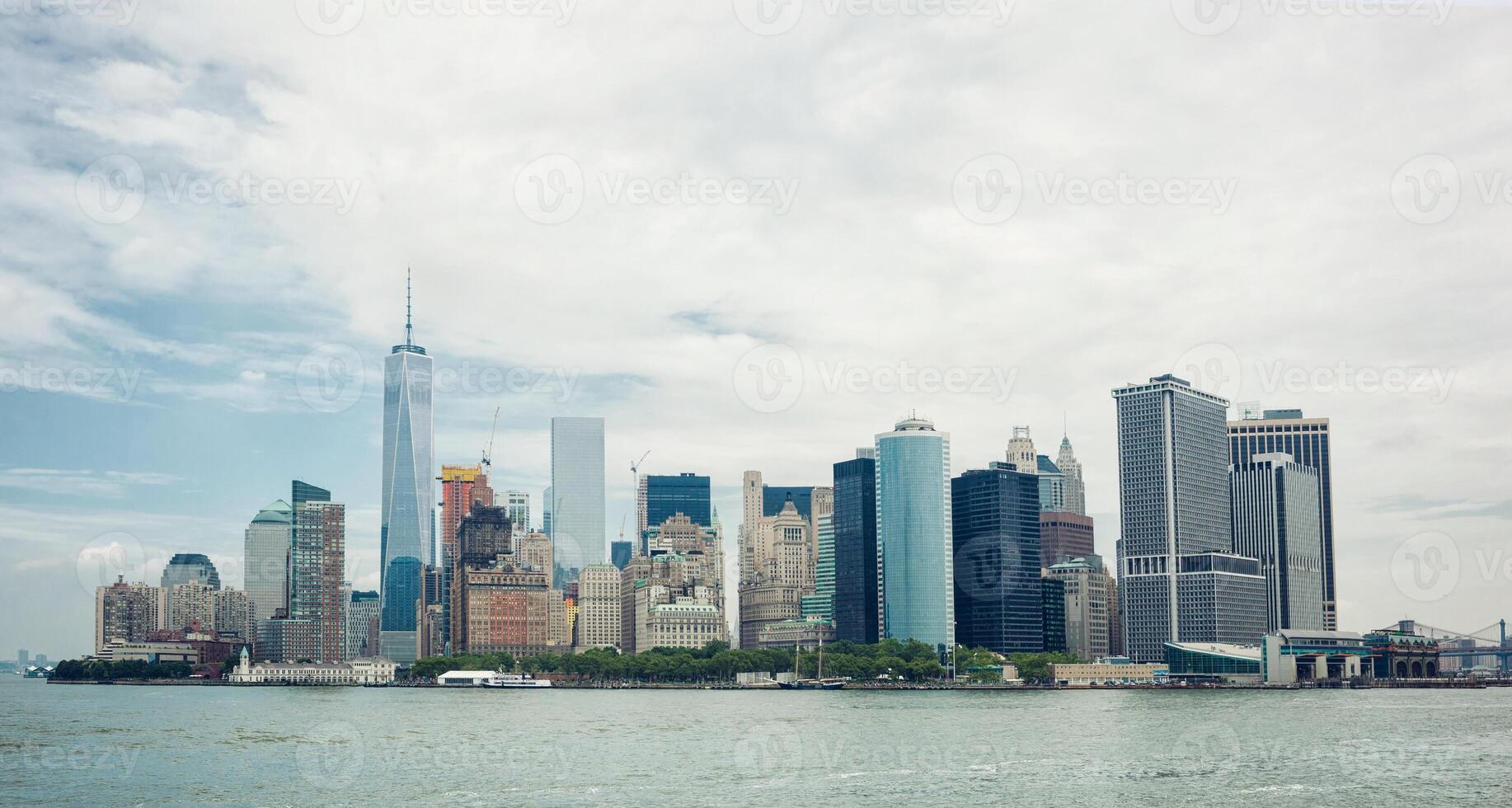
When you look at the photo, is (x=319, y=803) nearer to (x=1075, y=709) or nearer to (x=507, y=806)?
(x=507, y=806)

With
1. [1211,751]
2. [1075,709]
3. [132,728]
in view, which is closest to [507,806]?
[1211,751]

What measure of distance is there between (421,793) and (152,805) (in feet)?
40.9

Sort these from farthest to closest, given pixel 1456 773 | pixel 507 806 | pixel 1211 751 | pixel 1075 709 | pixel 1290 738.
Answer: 1. pixel 1075 709
2. pixel 1290 738
3. pixel 1211 751
4. pixel 1456 773
5. pixel 507 806

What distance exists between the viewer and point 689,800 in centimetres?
7162

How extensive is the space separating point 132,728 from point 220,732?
409 inches

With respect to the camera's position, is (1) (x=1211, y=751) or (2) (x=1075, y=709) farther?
(2) (x=1075, y=709)

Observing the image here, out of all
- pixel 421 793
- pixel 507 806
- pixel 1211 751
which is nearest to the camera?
pixel 507 806

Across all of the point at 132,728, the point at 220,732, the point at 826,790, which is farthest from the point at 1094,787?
the point at 132,728

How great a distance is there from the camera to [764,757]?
9369 centimetres

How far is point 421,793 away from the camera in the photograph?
244ft

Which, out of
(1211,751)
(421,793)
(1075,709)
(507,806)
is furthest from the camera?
(1075,709)

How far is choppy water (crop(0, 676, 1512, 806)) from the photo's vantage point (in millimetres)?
74250

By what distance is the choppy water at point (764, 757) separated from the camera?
74.2 m

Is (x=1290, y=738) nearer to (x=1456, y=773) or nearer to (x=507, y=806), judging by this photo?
(x=1456, y=773)
